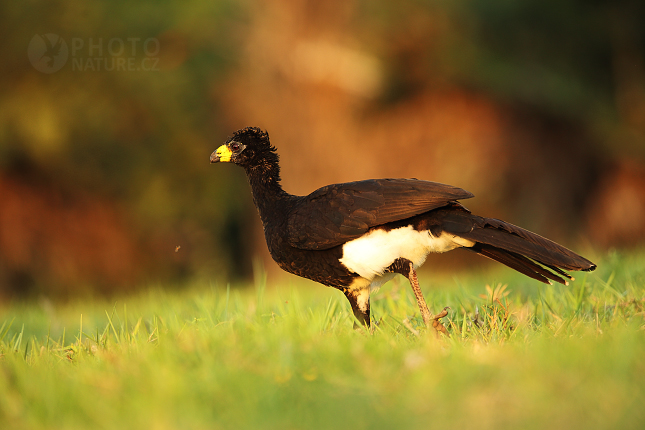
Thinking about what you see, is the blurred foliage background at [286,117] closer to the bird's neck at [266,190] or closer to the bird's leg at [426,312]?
the bird's neck at [266,190]

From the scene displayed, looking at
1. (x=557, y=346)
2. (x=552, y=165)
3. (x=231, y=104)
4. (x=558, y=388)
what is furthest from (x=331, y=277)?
(x=552, y=165)

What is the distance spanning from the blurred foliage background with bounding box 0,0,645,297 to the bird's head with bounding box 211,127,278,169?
19.8 feet

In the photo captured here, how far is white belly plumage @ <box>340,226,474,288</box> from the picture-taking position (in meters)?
4.72

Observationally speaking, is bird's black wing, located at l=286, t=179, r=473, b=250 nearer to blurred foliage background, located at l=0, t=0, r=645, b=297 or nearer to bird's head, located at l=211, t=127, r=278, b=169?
bird's head, located at l=211, t=127, r=278, b=169

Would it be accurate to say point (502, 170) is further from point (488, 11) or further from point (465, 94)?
point (488, 11)

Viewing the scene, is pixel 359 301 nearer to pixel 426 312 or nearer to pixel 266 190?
pixel 426 312

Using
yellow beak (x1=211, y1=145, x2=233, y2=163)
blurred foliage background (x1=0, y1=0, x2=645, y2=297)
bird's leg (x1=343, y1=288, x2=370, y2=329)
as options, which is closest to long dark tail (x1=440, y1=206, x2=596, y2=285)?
bird's leg (x1=343, y1=288, x2=370, y2=329)

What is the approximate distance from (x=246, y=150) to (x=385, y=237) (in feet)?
4.92

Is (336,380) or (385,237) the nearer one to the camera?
(336,380)

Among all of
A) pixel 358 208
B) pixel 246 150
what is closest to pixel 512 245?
pixel 358 208

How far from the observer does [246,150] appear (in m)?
5.47

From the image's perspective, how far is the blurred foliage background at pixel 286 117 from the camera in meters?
12.0

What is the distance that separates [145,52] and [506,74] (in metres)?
7.72

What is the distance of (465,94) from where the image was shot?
1473 cm
